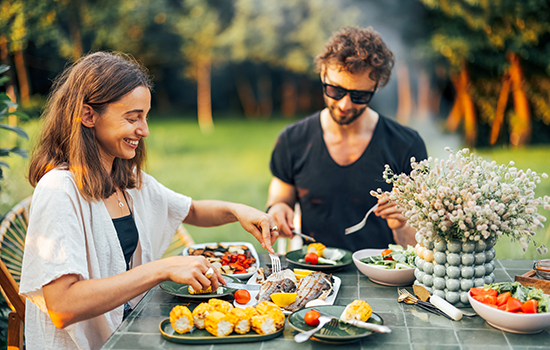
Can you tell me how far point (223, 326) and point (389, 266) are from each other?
0.80 m

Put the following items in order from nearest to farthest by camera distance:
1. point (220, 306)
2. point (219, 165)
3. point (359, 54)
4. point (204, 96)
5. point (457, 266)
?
point (220, 306)
point (457, 266)
point (359, 54)
point (219, 165)
point (204, 96)

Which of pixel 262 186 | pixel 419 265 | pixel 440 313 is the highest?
pixel 419 265

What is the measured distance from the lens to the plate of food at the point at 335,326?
1385mm

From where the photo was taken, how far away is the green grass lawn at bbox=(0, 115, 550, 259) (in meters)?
5.71

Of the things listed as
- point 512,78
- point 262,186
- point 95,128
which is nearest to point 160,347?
point 95,128

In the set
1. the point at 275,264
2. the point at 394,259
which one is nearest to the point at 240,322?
the point at 275,264

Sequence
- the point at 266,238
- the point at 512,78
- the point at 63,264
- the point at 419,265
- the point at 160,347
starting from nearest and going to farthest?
the point at 160,347
the point at 63,264
the point at 419,265
the point at 266,238
the point at 512,78

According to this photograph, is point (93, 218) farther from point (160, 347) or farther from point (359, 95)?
point (359, 95)

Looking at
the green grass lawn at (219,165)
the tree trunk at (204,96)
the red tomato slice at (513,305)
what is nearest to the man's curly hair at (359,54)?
the red tomato slice at (513,305)

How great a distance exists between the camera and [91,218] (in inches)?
69.7

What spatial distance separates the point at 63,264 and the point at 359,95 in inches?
66.5

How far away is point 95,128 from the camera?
180 cm

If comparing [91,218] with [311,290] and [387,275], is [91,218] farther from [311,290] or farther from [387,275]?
[387,275]

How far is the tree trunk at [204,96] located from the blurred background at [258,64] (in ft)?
0.12
